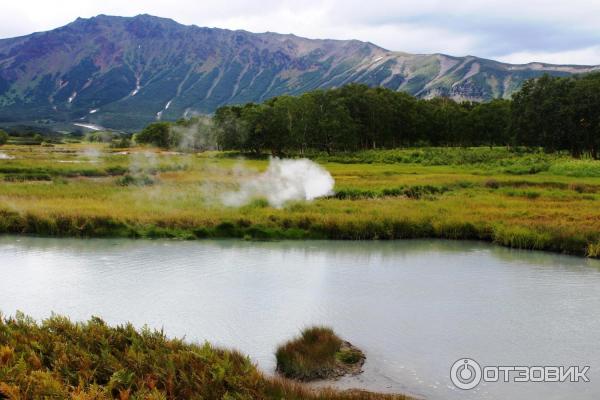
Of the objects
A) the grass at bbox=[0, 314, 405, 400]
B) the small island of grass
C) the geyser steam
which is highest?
the geyser steam

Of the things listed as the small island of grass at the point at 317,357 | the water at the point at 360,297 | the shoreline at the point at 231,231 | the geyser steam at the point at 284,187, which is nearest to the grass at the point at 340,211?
the shoreline at the point at 231,231

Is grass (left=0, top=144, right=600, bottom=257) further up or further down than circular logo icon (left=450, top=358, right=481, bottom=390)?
further up

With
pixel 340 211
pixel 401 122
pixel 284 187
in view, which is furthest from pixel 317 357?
pixel 401 122

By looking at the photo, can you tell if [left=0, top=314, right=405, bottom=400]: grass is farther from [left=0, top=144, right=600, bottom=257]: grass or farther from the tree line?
the tree line

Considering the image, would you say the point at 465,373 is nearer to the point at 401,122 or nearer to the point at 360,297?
the point at 360,297

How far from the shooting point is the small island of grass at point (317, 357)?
1211 centimetres

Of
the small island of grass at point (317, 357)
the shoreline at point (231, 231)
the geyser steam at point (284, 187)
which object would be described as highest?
the geyser steam at point (284, 187)

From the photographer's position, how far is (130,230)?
1146 inches

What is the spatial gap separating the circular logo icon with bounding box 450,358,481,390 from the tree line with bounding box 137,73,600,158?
68.1 meters

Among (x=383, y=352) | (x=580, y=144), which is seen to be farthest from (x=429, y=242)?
(x=580, y=144)

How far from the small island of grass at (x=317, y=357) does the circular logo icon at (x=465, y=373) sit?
204cm

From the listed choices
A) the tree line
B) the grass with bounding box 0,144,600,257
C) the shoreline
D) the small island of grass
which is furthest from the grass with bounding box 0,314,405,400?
the tree line

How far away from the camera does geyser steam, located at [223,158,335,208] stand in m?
36.9

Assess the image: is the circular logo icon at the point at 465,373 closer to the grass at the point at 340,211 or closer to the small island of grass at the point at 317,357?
the small island of grass at the point at 317,357
